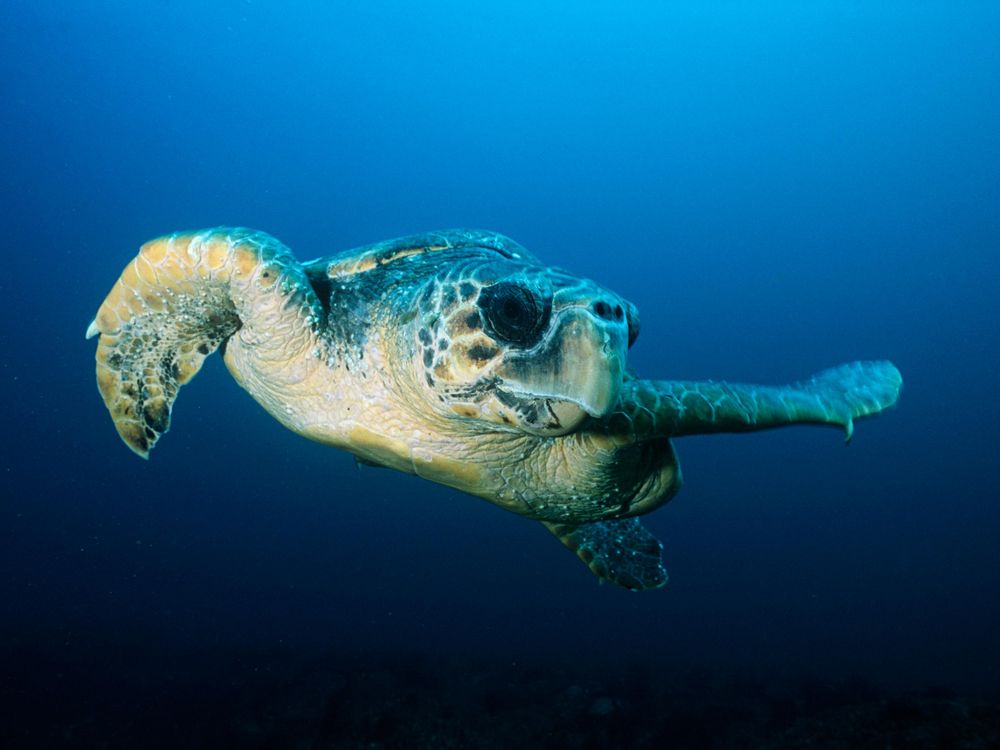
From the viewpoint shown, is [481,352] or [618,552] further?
[618,552]

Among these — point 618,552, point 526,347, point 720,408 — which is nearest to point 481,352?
point 526,347

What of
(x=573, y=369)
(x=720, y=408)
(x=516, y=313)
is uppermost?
(x=720, y=408)

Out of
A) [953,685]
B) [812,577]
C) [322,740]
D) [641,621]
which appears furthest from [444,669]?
[812,577]

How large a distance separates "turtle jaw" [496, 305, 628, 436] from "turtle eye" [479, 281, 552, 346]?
0.05m

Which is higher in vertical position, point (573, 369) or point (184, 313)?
point (184, 313)

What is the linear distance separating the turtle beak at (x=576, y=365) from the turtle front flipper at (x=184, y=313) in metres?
1.32

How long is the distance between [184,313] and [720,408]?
2750 mm

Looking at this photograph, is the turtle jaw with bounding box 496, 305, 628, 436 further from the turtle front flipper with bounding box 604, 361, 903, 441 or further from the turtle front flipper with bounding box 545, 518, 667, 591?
the turtle front flipper with bounding box 545, 518, 667, 591

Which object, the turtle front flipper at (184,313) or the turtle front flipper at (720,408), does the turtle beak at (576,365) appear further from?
the turtle front flipper at (184,313)

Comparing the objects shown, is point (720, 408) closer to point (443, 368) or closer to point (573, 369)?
point (573, 369)

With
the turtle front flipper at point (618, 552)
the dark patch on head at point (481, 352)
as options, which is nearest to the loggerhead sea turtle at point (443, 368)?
the dark patch on head at point (481, 352)

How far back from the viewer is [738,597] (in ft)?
68.3

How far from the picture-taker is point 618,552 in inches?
163

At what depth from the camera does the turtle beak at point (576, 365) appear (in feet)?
5.34
